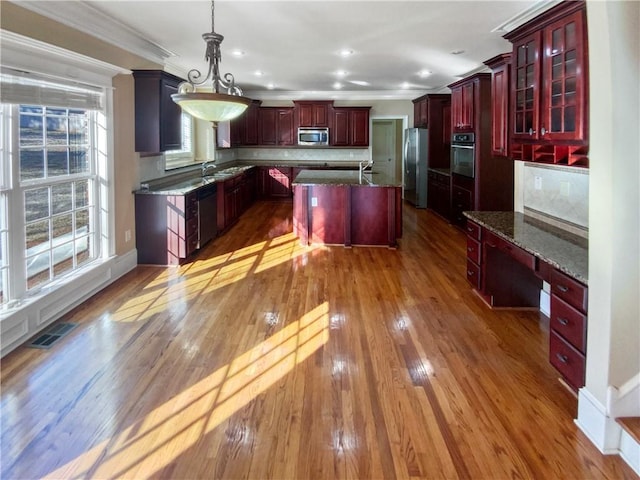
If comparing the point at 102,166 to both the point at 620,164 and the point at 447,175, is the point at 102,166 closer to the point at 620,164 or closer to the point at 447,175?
the point at 620,164

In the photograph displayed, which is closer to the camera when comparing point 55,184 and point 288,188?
point 55,184

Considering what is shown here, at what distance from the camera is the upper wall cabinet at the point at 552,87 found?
2.98m

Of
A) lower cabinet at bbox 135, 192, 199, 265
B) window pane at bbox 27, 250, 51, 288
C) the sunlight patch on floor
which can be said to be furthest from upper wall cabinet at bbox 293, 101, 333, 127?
the sunlight patch on floor

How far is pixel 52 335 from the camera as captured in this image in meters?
3.55

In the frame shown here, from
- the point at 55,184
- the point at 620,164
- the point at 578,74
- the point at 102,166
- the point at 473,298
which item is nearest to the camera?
the point at 620,164

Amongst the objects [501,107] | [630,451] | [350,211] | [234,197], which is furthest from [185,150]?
[630,451]

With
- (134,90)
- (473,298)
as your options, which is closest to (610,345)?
(473,298)

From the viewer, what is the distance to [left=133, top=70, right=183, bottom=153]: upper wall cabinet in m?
5.31

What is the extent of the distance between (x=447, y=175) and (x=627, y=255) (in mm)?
6367

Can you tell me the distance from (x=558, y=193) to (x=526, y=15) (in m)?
1.76

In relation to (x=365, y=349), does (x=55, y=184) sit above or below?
above

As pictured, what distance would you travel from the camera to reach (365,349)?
3359 millimetres

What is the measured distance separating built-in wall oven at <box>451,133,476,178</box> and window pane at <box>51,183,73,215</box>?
531 cm

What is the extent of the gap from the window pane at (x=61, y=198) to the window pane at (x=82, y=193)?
12 centimetres
